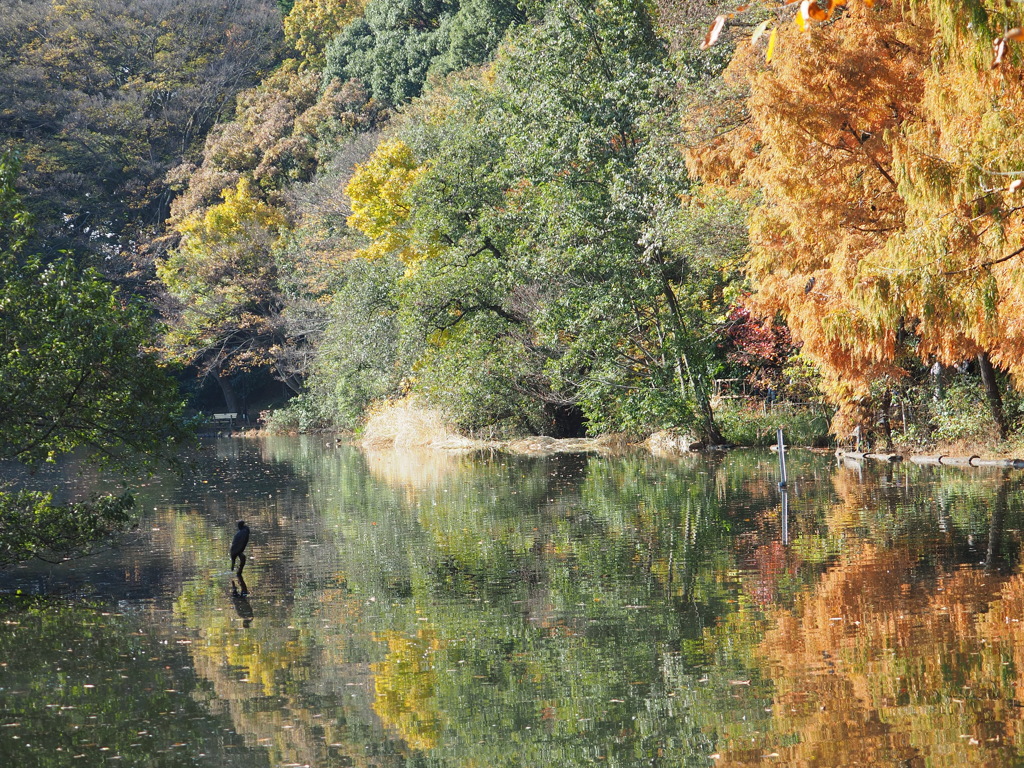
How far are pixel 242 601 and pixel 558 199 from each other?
16.6 m

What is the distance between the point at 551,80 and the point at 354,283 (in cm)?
1202

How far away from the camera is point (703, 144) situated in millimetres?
21797

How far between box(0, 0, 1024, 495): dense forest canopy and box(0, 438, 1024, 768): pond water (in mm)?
2636

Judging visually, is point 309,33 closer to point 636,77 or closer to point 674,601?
point 636,77

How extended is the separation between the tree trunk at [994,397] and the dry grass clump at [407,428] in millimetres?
16939

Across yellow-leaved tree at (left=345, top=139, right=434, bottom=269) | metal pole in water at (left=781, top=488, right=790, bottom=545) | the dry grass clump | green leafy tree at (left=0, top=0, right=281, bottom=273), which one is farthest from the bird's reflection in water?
green leafy tree at (left=0, top=0, right=281, bottom=273)

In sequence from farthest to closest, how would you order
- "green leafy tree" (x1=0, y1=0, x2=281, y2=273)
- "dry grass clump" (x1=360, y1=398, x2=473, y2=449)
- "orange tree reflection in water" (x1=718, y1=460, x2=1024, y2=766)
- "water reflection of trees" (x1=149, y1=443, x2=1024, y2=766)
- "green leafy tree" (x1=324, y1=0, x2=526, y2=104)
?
1. "green leafy tree" (x1=0, y1=0, x2=281, y2=273)
2. "green leafy tree" (x1=324, y1=0, x2=526, y2=104)
3. "dry grass clump" (x1=360, y1=398, x2=473, y2=449)
4. "water reflection of trees" (x1=149, y1=443, x2=1024, y2=766)
5. "orange tree reflection in water" (x1=718, y1=460, x2=1024, y2=766)

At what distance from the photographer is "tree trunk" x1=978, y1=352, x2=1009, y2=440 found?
1986 cm

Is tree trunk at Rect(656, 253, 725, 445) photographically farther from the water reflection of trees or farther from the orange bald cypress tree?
the water reflection of trees

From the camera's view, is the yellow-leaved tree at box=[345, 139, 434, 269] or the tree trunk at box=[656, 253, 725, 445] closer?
the tree trunk at box=[656, 253, 725, 445]

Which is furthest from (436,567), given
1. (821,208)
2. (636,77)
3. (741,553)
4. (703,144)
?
(636,77)

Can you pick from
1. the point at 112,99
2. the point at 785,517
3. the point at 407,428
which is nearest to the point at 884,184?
the point at 785,517

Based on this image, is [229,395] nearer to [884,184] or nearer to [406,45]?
[406,45]

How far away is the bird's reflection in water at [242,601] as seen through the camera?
1073 cm
